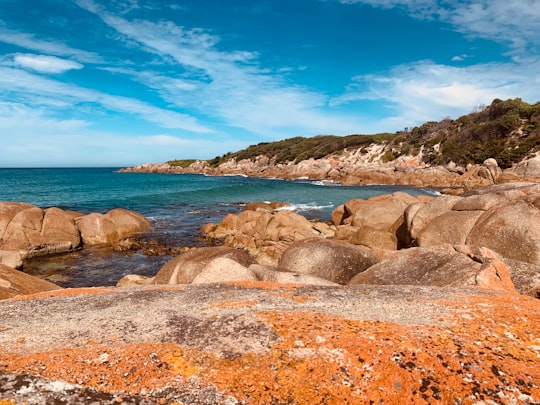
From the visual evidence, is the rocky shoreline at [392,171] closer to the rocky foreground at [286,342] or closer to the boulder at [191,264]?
the boulder at [191,264]

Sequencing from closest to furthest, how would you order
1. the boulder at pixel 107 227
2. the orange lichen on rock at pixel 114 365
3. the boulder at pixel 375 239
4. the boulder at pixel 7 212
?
the orange lichen on rock at pixel 114 365, the boulder at pixel 375 239, the boulder at pixel 7 212, the boulder at pixel 107 227

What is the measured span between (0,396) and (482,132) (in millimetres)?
115347

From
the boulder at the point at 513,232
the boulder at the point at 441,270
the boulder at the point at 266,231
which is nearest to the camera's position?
the boulder at the point at 441,270

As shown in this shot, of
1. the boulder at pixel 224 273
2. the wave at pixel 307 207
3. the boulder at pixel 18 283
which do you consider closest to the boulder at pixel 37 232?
the boulder at pixel 18 283

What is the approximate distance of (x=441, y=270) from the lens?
10.0 metres

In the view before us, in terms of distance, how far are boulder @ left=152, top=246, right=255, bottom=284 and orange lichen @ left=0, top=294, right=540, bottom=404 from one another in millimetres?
9387

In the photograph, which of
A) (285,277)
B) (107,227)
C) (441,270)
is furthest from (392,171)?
(285,277)

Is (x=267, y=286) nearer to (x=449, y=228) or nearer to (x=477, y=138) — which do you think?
(x=449, y=228)

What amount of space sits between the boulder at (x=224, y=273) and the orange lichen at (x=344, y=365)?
21.2 feet

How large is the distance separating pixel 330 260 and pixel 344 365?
1069 cm

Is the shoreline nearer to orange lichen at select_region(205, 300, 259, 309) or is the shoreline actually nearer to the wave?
the wave

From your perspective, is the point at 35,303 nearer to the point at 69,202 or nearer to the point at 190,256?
the point at 190,256

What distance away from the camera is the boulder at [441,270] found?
29.4ft

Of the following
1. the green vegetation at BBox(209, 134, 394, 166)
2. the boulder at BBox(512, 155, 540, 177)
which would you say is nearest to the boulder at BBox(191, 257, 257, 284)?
the boulder at BBox(512, 155, 540, 177)
